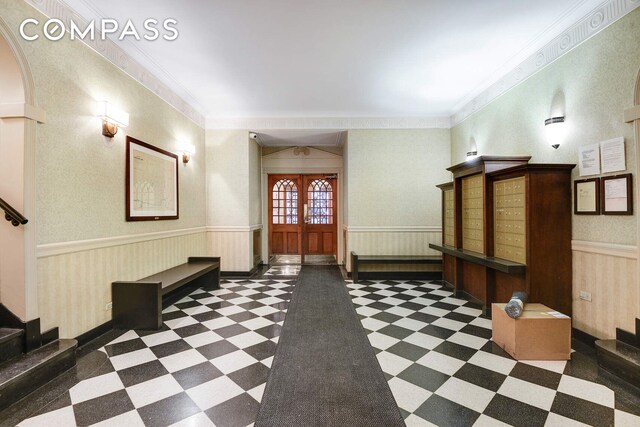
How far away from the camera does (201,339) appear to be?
2.88m

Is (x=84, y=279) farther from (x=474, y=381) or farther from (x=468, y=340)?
(x=468, y=340)

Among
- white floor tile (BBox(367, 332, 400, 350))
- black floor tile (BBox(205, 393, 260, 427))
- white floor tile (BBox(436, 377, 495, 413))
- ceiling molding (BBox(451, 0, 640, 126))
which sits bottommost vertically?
white floor tile (BBox(367, 332, 400, 350))

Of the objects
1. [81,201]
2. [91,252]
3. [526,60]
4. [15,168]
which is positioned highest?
[526,60]

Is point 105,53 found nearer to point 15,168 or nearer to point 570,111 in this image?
point 15,168

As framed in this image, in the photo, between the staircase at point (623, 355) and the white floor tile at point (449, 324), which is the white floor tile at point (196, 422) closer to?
the white floor tile at point (449, 324)

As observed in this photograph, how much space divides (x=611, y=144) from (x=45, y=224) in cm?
499

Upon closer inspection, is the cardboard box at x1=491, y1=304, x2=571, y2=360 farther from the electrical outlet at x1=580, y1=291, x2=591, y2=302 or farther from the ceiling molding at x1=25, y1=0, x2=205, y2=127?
the ceiling molding at x1=25, y1=0, x2=205, y2=127

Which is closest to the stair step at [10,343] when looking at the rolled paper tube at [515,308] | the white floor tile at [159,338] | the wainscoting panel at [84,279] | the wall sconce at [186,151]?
the wainscoting panel at [84,279]

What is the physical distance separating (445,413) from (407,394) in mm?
265

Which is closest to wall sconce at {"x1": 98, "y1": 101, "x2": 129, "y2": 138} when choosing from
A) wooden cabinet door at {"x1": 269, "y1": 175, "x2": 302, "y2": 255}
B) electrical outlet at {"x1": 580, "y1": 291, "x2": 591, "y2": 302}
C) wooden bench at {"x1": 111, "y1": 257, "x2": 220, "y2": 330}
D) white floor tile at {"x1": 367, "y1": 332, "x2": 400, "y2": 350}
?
wooden bench at {"x1": 111, "y1": 257, "x2": 220, "y2": 330}

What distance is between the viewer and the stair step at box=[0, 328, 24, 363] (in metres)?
A: 2.02

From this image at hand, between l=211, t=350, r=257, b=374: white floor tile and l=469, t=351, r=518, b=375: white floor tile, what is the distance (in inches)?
76.6

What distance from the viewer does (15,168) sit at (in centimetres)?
219

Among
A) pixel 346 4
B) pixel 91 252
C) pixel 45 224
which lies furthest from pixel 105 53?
pixel 346 4
